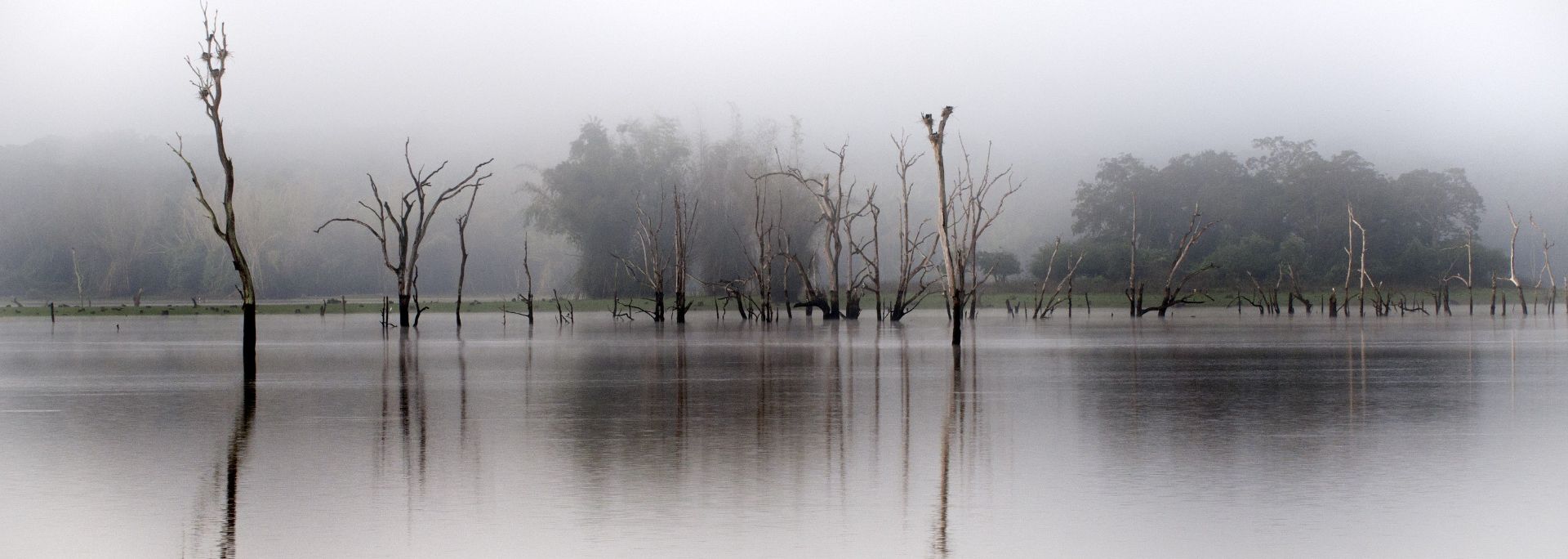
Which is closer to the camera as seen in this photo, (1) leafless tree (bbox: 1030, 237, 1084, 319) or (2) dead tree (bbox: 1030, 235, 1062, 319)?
(2) dead tree (bbox: 1030, 235, 1062, 319)

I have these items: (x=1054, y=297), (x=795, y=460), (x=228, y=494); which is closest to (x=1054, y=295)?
(x=1054, y=297)

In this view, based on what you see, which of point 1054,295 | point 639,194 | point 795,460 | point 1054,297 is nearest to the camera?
point 795,460

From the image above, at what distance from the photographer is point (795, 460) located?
9938 millimetres

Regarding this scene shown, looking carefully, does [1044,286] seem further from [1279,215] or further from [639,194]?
[1279,215]

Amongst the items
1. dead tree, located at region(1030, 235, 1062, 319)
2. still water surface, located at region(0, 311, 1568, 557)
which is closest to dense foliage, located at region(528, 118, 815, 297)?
dead tree, located at region(1030, 235, 1062, 319)

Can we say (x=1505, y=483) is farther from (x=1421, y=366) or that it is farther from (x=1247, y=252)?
(x=1247, y=252)

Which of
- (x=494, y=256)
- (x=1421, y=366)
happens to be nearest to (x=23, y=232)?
(x=494, y=256)

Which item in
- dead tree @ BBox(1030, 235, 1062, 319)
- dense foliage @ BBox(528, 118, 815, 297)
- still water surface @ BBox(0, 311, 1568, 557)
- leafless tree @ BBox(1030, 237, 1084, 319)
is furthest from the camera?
dense foliage @ BBox(528, 118, 815, 297)

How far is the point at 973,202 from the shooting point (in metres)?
45.9

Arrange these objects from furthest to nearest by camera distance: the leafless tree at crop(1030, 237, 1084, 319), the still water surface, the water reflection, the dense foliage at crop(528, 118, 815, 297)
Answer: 1. the dense foliage at crop(528, 118, 815, 297)
2. the leafless tree at crop(1030, 237, 1084, 319)
3. the still water surface
4. the water reflection

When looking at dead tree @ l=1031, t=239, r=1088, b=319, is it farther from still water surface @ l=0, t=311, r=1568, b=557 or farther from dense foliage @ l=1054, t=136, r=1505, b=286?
still water surface @ l=0, t=311, r=1568, b=557

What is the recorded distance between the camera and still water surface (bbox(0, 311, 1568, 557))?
7109 mm

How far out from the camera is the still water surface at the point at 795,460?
7.11 m

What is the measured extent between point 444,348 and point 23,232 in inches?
4109
